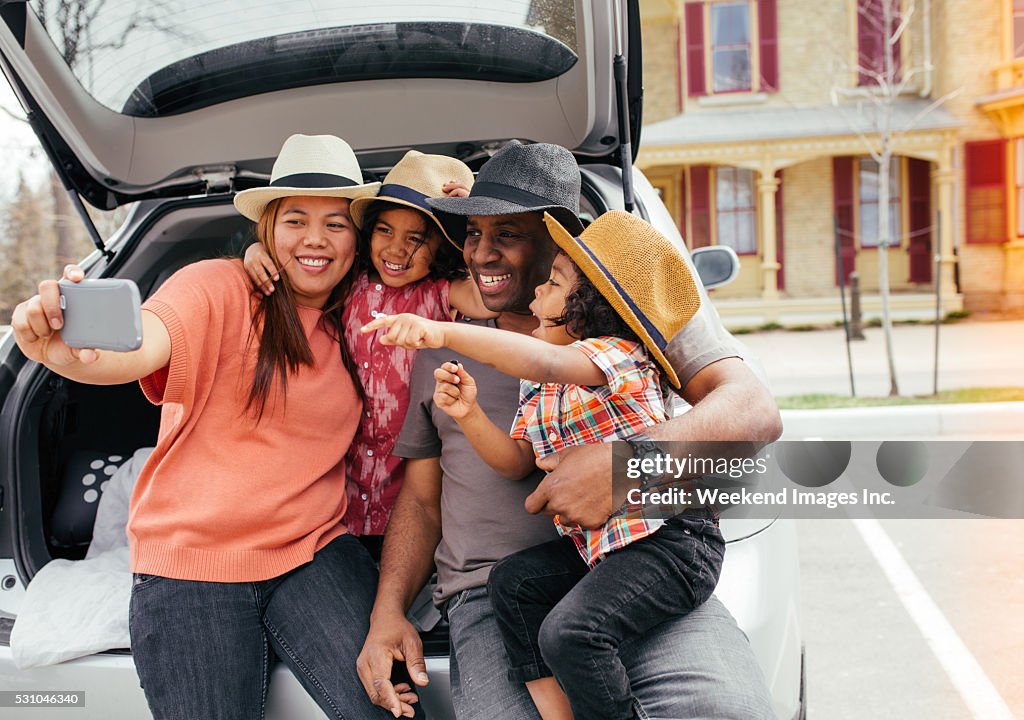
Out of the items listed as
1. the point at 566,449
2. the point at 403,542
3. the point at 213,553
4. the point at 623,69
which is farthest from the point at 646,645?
the point at 623,69

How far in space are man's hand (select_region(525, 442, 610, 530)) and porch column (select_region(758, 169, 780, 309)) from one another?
49.4 ft

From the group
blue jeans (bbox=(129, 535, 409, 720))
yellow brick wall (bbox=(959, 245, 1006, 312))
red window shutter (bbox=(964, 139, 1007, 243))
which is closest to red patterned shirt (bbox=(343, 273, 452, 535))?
blue jeans (bbox=(129, 535, 409, 720))

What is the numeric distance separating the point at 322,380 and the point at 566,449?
25.3 inches

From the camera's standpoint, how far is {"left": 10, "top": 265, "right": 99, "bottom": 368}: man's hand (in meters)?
1.63

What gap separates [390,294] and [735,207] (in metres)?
16.0

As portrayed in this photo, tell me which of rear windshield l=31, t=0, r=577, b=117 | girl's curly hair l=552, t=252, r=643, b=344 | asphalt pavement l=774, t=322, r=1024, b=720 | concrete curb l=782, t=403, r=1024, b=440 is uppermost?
rear windshield l=31, t=0, r=577, b=117

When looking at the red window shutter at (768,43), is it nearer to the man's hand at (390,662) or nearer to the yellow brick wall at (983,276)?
the yellow brick wall at (983,276)

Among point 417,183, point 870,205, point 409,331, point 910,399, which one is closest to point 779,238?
point 870,205

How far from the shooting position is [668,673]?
5.72 feet

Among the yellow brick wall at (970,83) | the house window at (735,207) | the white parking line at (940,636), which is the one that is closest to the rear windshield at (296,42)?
the white parking line at (940,636)

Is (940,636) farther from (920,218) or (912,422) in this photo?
(920,218)

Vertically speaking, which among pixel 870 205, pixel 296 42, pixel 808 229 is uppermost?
pixel 296 42

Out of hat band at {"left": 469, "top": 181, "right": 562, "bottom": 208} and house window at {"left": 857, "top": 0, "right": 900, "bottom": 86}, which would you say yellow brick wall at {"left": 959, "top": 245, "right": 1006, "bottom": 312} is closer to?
house window at {"left": 857, "top": 0, "right": 900, "bottom": 86}

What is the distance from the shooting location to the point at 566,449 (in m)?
1.90
